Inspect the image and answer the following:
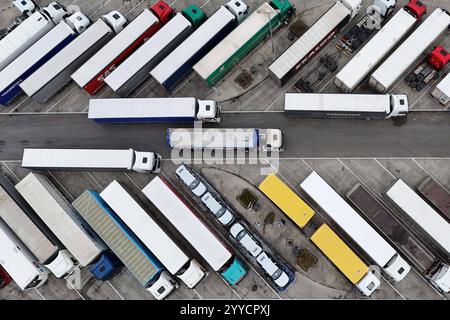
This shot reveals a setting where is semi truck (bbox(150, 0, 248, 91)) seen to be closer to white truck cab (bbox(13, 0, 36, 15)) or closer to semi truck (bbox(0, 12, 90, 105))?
semi truck (bbox(0, 12, 90, 105))

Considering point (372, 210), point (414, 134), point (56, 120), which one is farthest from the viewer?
point (56, 120)

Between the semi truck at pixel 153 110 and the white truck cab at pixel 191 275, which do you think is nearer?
the white truck cab at pixel 191 275

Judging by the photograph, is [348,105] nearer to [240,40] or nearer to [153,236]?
[240,40]

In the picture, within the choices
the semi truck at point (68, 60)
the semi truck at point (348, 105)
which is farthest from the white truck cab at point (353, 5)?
the semi truck at point (68, 60)

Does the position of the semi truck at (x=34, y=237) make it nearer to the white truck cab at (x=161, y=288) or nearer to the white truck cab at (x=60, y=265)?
the white truck cab at (x=60, y=265)
